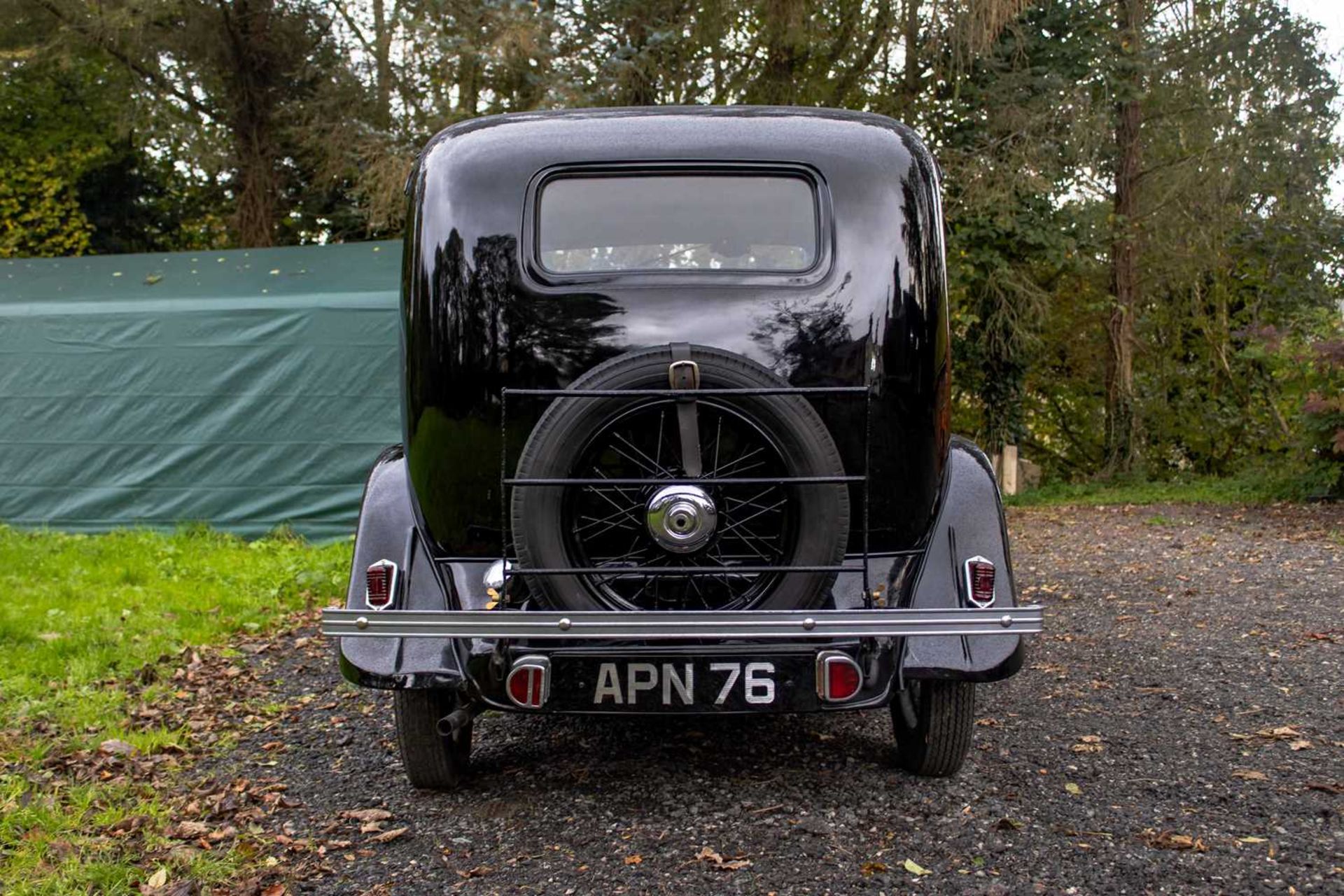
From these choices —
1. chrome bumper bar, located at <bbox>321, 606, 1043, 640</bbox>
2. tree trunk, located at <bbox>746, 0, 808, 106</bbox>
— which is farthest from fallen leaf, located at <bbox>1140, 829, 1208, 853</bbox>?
tree trunk, located at <bbox>746, 0, 808, 106</bbox>

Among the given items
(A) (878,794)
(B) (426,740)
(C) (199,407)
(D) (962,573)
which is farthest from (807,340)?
(C) (199,407)

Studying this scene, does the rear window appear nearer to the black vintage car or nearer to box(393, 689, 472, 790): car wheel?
the black vintage car

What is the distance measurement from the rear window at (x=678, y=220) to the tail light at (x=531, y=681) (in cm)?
130

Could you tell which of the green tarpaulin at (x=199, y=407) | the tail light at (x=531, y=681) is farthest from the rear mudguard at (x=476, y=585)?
the green tarpaulin at (x=199, y=407)

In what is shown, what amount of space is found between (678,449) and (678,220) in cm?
90

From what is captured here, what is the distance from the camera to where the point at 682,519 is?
3232 millimetres

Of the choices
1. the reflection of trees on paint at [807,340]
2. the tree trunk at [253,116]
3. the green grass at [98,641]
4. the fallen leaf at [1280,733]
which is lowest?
the green grass at [98,641]

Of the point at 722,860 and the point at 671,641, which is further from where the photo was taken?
the point at 671,641

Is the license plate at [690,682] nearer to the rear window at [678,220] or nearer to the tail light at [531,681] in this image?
the tail light at [531,681]

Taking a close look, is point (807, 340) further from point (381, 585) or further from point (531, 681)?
point (381, 585)

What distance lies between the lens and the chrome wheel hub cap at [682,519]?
323 cm

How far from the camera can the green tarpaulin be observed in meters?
9.27

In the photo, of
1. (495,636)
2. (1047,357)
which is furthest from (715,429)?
(1047,357)

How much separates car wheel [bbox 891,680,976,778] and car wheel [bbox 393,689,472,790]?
4.70ft
